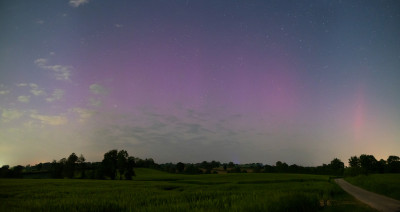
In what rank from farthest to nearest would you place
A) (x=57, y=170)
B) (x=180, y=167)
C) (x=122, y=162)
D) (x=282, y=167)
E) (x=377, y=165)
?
(x=180, y=167), (x=282, y=167), (x=377, y=165), (x=57, y=170), (x=122, y=162)

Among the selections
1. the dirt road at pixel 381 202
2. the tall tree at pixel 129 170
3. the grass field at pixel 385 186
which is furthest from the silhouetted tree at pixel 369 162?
the dirt road at pixel 381 202

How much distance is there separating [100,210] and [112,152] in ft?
246

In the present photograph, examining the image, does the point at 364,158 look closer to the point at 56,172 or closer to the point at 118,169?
the point at 118,169

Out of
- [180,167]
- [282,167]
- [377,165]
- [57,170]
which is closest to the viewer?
[57,170]

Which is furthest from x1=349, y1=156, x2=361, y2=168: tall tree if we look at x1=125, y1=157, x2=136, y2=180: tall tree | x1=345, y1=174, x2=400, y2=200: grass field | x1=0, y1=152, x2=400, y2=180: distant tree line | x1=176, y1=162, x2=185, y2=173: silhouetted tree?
x1=125, y1=157, x2=136, y2=180: tall tree

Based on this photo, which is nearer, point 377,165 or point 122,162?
point 122,162

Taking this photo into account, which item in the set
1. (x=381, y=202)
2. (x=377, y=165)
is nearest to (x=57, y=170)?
(x=381, y=202)

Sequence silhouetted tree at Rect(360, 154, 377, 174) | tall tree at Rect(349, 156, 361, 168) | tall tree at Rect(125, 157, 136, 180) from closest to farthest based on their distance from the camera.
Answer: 1. tall tree at Rect(125, 157, 136, 180)
2. silhouetted tree at Rect(360, 154, 377, 174)
3. tall tree at Rect(349, 156, 361, 168)

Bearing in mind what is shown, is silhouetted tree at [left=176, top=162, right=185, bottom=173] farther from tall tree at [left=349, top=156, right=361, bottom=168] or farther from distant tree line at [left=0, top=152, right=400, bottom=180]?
tall tree at [left=349, top=156, right=361, bottom=168]

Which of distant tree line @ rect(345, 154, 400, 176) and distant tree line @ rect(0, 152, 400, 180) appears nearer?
distant tree line @ rect(0, 152, 400, 180)

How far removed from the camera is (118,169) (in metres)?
84.7

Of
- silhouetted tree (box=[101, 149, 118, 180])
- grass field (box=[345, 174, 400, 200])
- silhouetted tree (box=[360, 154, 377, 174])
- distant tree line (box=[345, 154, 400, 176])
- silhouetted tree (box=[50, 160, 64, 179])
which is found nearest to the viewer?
grass field (box=[345, 174, 400, 200])

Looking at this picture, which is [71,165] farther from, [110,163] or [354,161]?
[354,161]

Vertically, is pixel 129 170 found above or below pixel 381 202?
below
